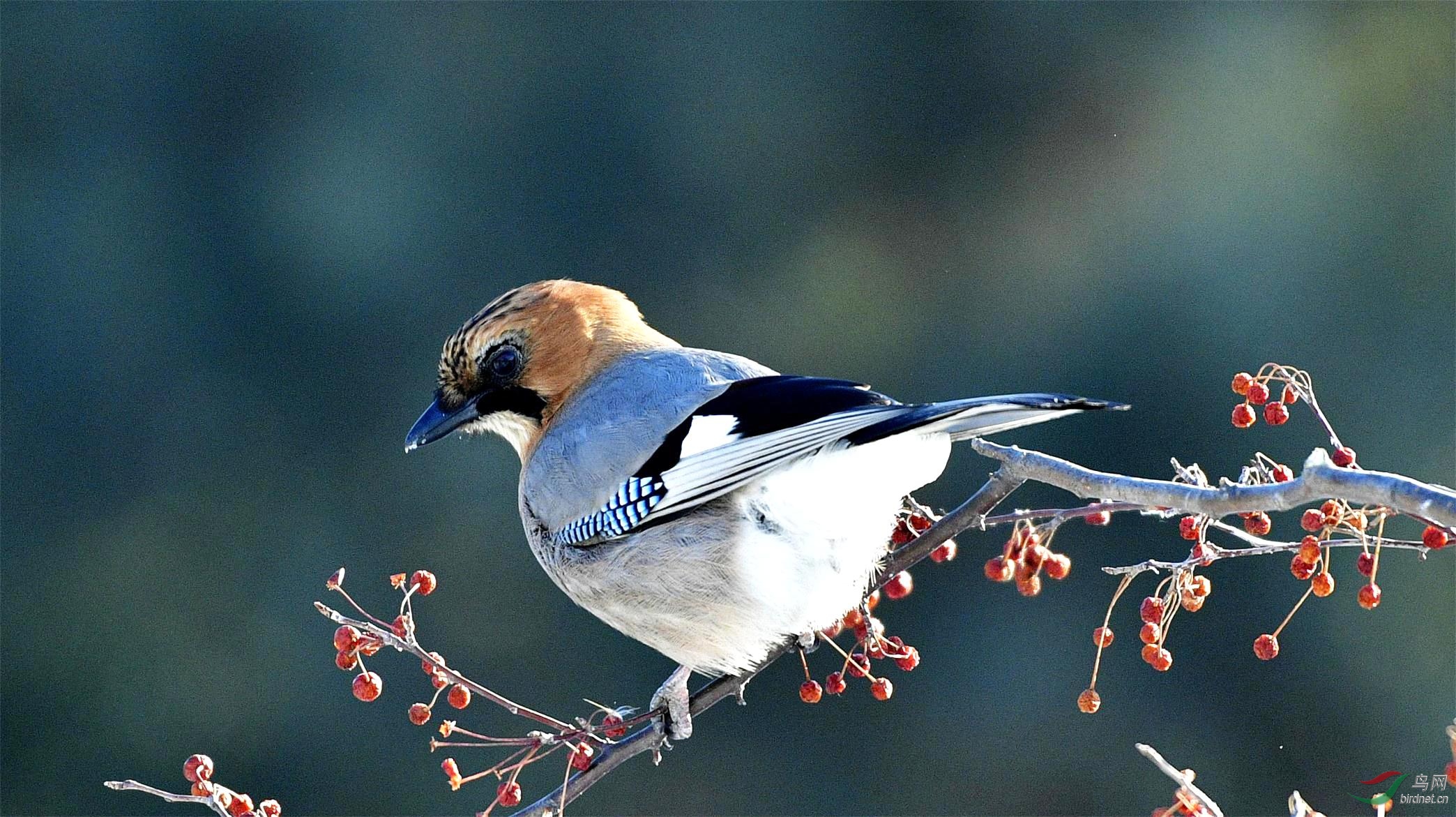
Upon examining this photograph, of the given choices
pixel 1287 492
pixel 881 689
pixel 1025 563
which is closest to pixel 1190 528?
pixel 1025 563

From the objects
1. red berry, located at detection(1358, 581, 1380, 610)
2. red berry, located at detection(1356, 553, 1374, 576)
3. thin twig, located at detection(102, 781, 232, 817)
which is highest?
red berry, located at detection(1356, 553, 1374, 576)

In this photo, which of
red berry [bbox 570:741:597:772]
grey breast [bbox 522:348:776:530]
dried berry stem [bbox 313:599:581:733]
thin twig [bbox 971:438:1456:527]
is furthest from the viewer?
grey breast [bbox 522:348:776:530]

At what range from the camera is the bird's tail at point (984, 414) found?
4.49 ft

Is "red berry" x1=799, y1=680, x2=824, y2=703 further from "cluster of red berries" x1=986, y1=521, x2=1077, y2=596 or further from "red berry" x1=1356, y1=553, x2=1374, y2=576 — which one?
"red berry" x1=1356, y1=553, x2=1374, y2=576

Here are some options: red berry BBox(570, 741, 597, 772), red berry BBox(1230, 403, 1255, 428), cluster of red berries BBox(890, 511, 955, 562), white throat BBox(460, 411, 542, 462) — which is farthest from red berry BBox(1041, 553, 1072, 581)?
white throat BBox(460, 411, 542, 462)

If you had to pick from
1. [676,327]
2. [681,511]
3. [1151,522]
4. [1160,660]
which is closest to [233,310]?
[676,327]

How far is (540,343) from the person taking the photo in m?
2.37

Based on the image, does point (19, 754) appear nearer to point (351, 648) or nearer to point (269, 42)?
point (269, 42)

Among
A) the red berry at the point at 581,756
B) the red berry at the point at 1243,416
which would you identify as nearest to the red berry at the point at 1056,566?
the red berry at the point at 1243,416

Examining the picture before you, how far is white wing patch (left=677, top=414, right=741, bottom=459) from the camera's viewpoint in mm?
1922

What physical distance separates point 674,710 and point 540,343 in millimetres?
701

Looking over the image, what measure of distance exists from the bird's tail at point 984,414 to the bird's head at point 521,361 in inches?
33.0

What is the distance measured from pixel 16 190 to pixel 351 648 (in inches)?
166

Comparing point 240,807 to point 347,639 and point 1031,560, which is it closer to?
point 347,639
